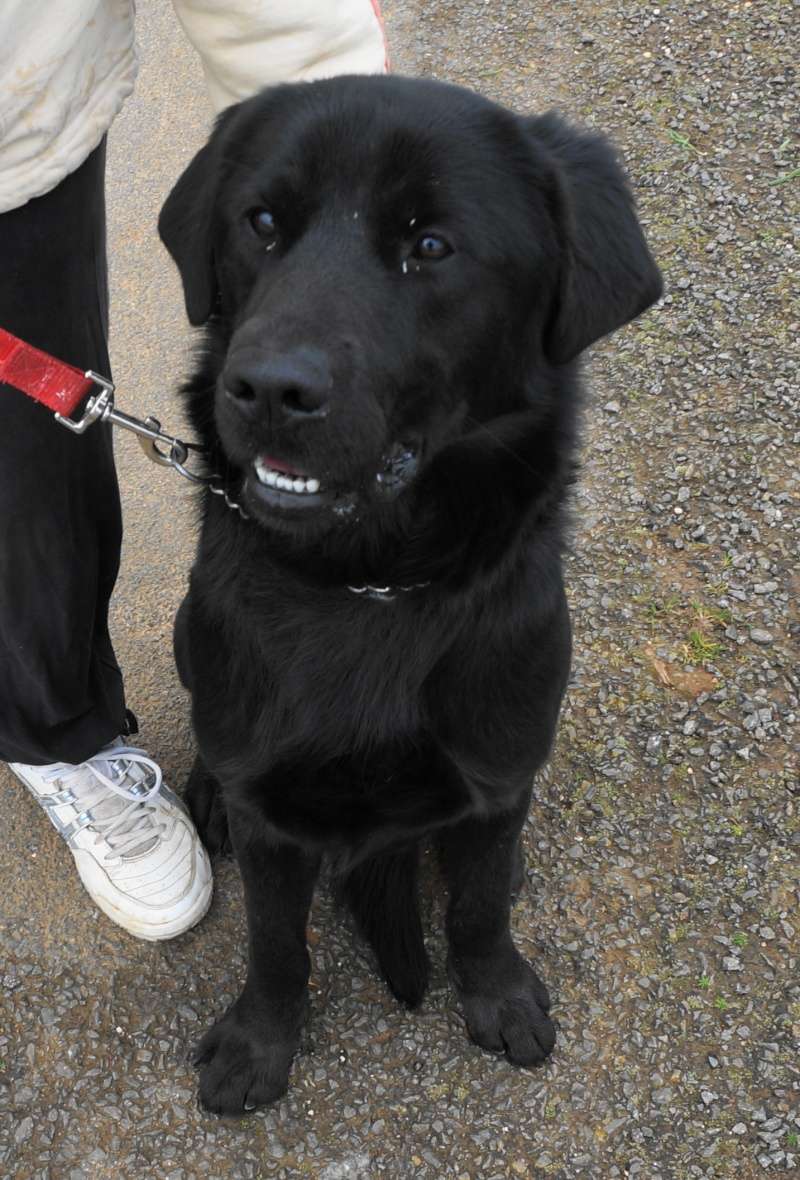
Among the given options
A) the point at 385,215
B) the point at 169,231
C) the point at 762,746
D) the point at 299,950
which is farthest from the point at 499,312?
the point at 762,746

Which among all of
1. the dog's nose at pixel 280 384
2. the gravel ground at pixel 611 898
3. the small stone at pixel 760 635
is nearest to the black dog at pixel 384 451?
the dog's nose at pixel 280 384

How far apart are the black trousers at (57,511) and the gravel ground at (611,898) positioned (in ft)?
1.29

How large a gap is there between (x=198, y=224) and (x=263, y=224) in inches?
5.8

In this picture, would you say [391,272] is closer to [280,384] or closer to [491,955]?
[280,384]

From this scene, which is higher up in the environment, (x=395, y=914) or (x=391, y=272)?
(x=391, y=272)

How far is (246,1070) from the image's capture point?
202 cm

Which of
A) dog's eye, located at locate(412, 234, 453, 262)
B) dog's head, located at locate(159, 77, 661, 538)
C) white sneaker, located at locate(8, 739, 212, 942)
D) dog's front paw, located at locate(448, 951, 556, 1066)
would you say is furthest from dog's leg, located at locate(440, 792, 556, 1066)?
dog's eye, located at locate(412, 234, 453, 262)

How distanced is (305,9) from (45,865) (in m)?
1.74

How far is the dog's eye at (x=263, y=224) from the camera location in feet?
4.99

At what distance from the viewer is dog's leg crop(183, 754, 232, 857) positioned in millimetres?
2443

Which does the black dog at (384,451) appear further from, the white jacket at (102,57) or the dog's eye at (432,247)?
the white jacket at (102,57)

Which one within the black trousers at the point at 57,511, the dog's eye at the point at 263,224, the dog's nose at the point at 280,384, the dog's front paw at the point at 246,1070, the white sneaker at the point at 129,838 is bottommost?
the dog's front paw at the point at 246,1070

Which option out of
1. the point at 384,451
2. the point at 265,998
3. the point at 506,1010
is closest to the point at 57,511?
the point at 384,451

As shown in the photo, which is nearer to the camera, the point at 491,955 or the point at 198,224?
the point at 198,224
